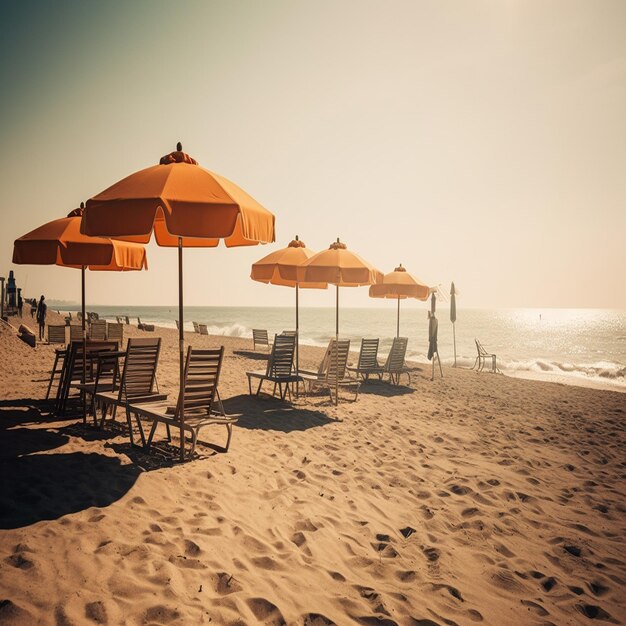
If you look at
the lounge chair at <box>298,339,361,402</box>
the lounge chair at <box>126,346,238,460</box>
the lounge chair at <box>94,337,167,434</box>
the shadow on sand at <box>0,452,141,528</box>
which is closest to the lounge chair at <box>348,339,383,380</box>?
the lounge chair at <box>298,339,361,402</box>

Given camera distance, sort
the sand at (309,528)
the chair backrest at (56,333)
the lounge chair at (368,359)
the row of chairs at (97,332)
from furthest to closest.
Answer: the chair backrest at (56,333) < the row of chairs at (97,332) < the lounge chair at (368,359) < the sand at (309,528)

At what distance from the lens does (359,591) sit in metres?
2.93

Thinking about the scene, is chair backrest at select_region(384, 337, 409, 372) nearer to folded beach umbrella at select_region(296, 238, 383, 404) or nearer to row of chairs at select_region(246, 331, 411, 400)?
row of chairs at select_region(246, 331, 411, 400)

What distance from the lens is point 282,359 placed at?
8.62 m

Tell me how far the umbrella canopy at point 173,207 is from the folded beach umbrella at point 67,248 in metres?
2.10

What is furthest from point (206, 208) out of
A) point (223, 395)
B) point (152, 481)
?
point (223, 395)

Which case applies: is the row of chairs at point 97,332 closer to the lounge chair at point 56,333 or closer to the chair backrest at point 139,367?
the lounge chair at point 56,333

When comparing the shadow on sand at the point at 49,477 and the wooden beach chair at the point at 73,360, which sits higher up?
the wooden beach chair at the point at 73,360

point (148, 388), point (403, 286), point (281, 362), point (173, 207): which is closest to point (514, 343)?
point (403, 286)

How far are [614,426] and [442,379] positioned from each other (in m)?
5.34

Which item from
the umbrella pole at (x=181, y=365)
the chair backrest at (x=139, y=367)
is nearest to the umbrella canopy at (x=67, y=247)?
the chair backrest at (x=139, y=367)

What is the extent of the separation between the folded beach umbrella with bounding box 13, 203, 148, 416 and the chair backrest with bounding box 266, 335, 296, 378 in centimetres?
301

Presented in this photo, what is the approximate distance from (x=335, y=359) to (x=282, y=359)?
1167 mm

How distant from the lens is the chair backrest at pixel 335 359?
29.2 ft
